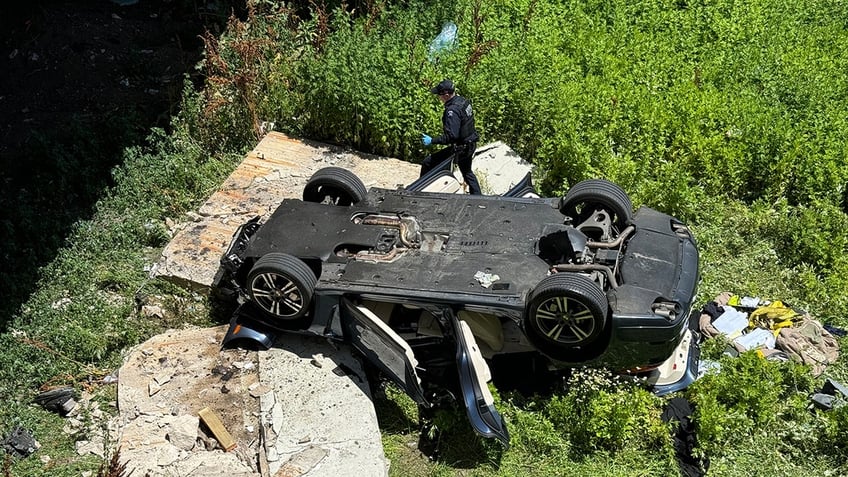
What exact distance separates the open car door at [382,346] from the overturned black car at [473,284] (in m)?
0.01

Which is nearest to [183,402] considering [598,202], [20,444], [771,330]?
[20,444]

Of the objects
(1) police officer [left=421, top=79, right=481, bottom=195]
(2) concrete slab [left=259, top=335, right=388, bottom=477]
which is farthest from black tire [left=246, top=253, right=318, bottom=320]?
(1) police officer [left=421, top=79, right=481, bottom=195]

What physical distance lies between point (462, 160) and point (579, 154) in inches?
51.4

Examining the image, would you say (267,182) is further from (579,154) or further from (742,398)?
(742,398)

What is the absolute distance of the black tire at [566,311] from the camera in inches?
246

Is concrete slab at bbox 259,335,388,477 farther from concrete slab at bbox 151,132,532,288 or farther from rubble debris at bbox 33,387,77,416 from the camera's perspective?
rubble debris at bbox 33,387,77,416

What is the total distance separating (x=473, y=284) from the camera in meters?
6.63

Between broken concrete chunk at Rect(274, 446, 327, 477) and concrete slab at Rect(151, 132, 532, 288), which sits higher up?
concrete slab at Rect(151, 132, 532, 288)

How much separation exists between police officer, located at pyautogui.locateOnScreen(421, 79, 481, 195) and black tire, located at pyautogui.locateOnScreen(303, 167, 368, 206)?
1.24m

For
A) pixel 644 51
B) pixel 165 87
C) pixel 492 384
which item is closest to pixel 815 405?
pixel 492 384

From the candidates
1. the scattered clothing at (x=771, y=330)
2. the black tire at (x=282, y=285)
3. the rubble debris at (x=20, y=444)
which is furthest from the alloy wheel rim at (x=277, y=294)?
the scattered clothing at (x=771, y=330)

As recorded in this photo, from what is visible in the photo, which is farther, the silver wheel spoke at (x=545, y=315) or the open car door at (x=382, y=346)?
the open car door at (x=382, y=346)

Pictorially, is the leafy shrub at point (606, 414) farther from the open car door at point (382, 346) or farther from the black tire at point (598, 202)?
the black tire at point (598, 202)

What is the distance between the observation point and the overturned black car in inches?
254
